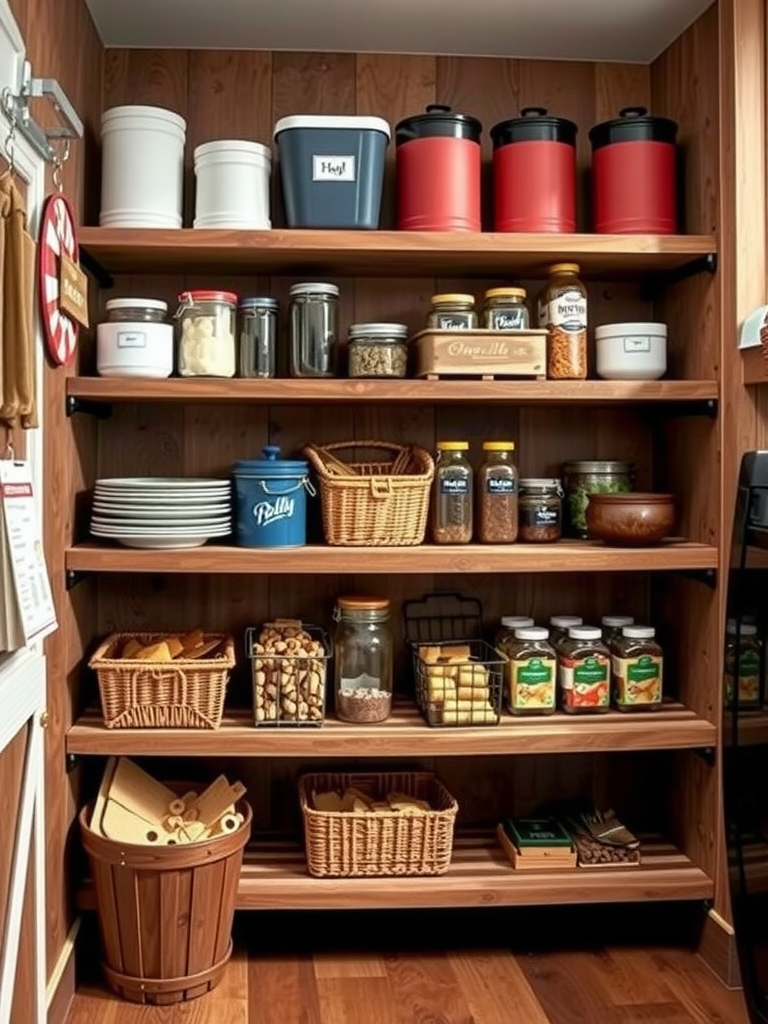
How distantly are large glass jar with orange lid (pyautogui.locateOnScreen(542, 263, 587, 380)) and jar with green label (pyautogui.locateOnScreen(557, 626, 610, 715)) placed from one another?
0.62 meters

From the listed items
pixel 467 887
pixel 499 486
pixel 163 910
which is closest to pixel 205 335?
pixel 499 486

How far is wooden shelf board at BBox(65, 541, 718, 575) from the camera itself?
7.24 ft

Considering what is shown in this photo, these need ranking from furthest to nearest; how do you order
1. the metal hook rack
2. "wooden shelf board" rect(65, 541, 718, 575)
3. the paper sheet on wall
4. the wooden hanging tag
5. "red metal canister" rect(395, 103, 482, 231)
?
"red metal canister" rect(395, 103, 482, 231), "wooden shelf board" rect(65, 541, 718, 575), the wooden hanging tag, the metal hook rack, the paper sheet on wall

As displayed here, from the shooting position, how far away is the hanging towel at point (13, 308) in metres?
1.50

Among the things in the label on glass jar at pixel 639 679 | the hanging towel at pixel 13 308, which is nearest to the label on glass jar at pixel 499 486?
the label on glass jar at pixel 639 679

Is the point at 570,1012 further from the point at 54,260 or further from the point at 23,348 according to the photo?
the point at 54,260

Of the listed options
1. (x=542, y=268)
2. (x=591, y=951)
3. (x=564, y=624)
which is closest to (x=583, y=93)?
(x=542, y=268)

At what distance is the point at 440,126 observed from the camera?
2316 millimetres

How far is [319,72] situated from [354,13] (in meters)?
0.25

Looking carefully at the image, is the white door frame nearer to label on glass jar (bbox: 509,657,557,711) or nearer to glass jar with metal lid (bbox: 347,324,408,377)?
glass jar with metal lid (bbox: 347,324,408,377)

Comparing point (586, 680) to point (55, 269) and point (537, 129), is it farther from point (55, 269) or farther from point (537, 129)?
point (55, 269)

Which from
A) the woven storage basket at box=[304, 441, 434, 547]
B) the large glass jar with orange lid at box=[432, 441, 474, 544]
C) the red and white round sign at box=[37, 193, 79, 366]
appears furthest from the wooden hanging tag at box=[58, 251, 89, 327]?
the large glass jar with orange lid at box=[432, 441, 474, 544]

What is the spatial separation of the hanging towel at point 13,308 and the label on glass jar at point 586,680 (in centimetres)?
139

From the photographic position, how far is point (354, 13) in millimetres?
2320
